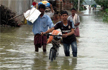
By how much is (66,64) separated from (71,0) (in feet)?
199

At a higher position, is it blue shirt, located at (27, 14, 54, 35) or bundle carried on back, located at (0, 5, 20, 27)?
blue shirt, located at (27, 14, 54, 35)

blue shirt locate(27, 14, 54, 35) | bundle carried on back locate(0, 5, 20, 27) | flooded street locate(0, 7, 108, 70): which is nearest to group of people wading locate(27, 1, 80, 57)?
blue shirt locate(27, 14, 54, 35)

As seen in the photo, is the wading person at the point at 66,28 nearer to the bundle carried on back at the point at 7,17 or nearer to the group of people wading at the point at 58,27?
the group of people wading at the point at 58,27

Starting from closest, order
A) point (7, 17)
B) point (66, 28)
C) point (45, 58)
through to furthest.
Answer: point (66, 28) < point (45, 58) < point (7, 17)

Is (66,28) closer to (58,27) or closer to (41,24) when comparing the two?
(58,27)

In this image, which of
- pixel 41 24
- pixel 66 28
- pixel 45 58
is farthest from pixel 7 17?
pixel 66 28

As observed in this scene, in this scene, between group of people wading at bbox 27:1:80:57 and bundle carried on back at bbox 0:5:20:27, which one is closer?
group of people wading at bbox 27:1:80:57

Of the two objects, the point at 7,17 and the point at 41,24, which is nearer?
the point at 41,24

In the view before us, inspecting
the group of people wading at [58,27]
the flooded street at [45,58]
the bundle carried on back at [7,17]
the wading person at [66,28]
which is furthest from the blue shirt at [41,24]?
the bundle carried on back at [7,17]

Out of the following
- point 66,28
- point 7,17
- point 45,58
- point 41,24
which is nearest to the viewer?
point 66,28

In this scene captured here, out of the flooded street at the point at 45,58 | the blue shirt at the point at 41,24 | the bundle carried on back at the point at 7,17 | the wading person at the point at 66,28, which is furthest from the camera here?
the bundle carried on back at the point at 7,17

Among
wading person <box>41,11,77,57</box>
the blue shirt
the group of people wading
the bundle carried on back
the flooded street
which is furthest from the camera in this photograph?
the bundle carried on back

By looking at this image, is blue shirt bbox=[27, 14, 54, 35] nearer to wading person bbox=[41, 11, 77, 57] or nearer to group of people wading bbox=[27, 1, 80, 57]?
group of people wading bbox=[27, 1, 80, 57]

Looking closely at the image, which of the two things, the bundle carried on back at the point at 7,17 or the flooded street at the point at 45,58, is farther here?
the bundle carried on back at the point at 7,17
